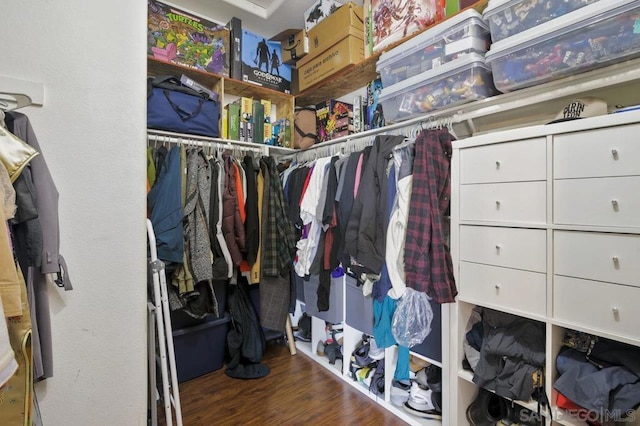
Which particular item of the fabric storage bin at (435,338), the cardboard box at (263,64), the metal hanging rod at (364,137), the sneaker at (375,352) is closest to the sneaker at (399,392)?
the sneaker at (375,352)

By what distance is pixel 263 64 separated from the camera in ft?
7.90

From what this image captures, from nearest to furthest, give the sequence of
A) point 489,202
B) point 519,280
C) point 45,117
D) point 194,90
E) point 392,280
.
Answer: point 45,117, point 519,280, point 489,202, point 392,280, point 194,90

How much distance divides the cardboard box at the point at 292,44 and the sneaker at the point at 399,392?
2328 mm

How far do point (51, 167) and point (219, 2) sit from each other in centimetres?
190

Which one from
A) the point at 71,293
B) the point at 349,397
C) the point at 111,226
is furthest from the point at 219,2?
the point at 349,397

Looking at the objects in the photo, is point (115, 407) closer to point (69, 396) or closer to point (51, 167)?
point (69, 396)

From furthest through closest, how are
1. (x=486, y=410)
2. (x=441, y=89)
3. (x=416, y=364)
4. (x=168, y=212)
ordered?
1. (x=416, y=364)
2. (x=168, y=212)
3. (x=441, y=89)
4. (x=486, y=410)

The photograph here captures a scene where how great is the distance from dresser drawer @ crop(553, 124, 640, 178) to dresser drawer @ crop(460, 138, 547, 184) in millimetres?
52

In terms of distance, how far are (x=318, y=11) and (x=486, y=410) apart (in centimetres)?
256

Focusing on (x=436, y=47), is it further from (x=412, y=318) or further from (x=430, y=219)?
(x=412, y=318)

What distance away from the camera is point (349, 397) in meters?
1.89

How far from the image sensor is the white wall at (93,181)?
855 mm

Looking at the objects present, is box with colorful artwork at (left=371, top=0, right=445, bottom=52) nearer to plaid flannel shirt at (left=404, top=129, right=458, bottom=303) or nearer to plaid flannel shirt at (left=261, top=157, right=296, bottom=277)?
plaid flannel shirt at (left=404, top=129, right=458, bottom=303)

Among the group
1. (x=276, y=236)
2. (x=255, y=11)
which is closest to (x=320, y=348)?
(x=276, y=236)
